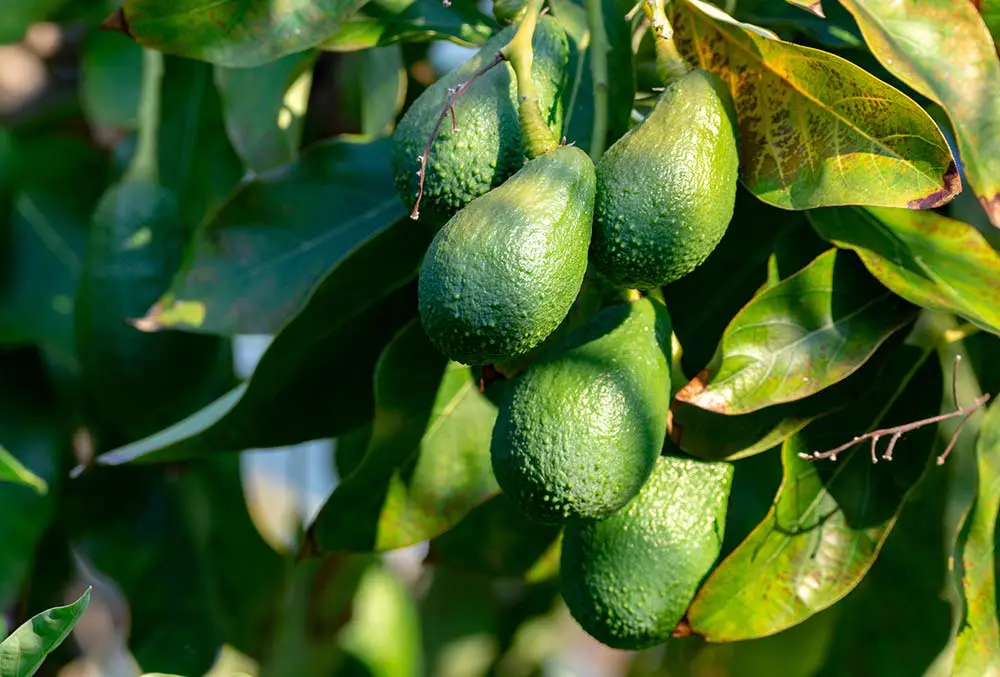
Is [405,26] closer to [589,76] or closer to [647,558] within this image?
[589,76]

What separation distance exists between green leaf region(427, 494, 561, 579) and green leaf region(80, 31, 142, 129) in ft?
2.80

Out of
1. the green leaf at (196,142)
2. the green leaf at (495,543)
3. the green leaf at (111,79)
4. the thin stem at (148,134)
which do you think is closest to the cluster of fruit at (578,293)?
the green leaf at (495,543)

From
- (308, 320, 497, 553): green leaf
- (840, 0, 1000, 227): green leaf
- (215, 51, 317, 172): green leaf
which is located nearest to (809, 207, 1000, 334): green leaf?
(840, 0, 1000, 227): green leaf

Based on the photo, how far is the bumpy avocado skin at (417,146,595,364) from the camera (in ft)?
2.92

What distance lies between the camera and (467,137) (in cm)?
99

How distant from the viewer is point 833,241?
44.3 inches

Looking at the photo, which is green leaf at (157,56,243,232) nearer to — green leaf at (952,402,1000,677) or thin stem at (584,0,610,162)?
thin stem at (584,0,610,162)

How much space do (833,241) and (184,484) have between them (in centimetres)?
114

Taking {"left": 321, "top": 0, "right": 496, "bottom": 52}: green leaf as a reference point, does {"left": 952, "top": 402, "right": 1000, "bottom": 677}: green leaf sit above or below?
below

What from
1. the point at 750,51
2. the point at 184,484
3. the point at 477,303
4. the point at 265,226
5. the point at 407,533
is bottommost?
the point at 184,484

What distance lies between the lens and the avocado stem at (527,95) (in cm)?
98

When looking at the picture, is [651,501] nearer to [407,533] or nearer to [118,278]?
[407,533]

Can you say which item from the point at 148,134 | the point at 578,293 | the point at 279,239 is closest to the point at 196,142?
the point at 148,134

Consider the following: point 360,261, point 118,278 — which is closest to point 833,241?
point 360,261
